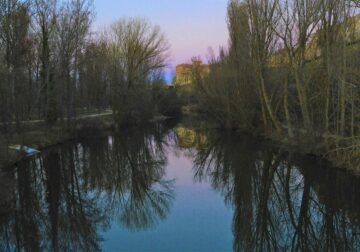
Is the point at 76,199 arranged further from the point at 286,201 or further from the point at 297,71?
the point at 297,71

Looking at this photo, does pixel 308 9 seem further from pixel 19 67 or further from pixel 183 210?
pixel 19 67

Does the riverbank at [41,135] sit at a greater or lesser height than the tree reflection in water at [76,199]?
greater

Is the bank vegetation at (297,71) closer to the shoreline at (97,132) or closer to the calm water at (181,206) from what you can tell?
the shoreline at (97,132)

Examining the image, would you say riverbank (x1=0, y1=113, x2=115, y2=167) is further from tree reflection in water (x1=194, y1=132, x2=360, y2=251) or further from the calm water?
tree reflection in water (x1=194, y1=132, x2=360, y2=251)

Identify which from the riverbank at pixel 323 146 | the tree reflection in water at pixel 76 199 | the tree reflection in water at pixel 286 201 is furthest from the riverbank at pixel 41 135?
the riverbank at pixel 323 146

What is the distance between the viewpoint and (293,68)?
16.7 meters

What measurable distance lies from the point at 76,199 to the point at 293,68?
12.3m

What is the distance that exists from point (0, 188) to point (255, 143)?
592 inches

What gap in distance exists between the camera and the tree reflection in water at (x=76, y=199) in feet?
23.1

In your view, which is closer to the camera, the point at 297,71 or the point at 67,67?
the point at 297,71

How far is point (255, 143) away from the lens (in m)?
20.2

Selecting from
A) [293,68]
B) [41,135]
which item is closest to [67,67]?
[41,135]

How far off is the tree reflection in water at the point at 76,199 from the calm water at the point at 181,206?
28 mm

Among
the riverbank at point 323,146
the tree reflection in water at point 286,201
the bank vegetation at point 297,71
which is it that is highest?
the bank vegetation at point 297,71
